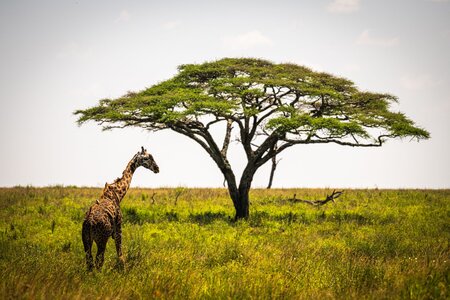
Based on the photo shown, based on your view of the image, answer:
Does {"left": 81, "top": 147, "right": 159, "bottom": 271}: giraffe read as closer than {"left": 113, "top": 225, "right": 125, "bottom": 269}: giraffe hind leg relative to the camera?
Yes

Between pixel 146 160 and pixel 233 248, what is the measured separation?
3.49m

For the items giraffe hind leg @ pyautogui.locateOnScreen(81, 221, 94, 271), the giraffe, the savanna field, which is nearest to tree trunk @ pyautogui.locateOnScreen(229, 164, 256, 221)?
the savanna field

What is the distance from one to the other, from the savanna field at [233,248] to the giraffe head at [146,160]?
6.81 ft

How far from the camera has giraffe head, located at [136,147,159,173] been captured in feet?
38.0

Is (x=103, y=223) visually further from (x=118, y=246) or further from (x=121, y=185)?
(x=121, y=185)

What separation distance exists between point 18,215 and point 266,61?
1443 cm

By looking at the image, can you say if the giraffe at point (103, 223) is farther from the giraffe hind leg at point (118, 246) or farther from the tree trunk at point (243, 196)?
the tree trunk at point (243, 196)

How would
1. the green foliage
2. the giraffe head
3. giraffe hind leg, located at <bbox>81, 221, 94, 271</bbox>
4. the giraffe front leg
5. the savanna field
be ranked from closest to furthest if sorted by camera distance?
the savanna field → giraffe hind leg, located at <bbox>81, 221, 94, 271</bbox> → the giraffe front leg → the giraffe head → the green foliage

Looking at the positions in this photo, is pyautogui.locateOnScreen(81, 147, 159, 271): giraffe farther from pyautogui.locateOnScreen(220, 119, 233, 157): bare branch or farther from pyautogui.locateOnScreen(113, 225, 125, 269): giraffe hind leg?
pyautogui.locateOnScreen(220, 119, 233, 157): bare branch

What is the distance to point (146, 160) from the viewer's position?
1176 cm

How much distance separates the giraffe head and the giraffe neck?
18 centimetres

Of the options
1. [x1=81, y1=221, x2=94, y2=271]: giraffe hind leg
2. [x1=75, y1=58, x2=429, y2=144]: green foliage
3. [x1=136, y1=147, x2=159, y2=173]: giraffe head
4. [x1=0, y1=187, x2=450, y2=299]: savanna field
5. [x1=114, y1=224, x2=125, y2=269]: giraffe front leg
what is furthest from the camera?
[x1=75, y1=58, x2=429, y2=144]: green foliage

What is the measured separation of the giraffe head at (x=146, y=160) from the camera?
38.0 feet

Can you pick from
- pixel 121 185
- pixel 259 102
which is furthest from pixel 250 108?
pixel 121 185
